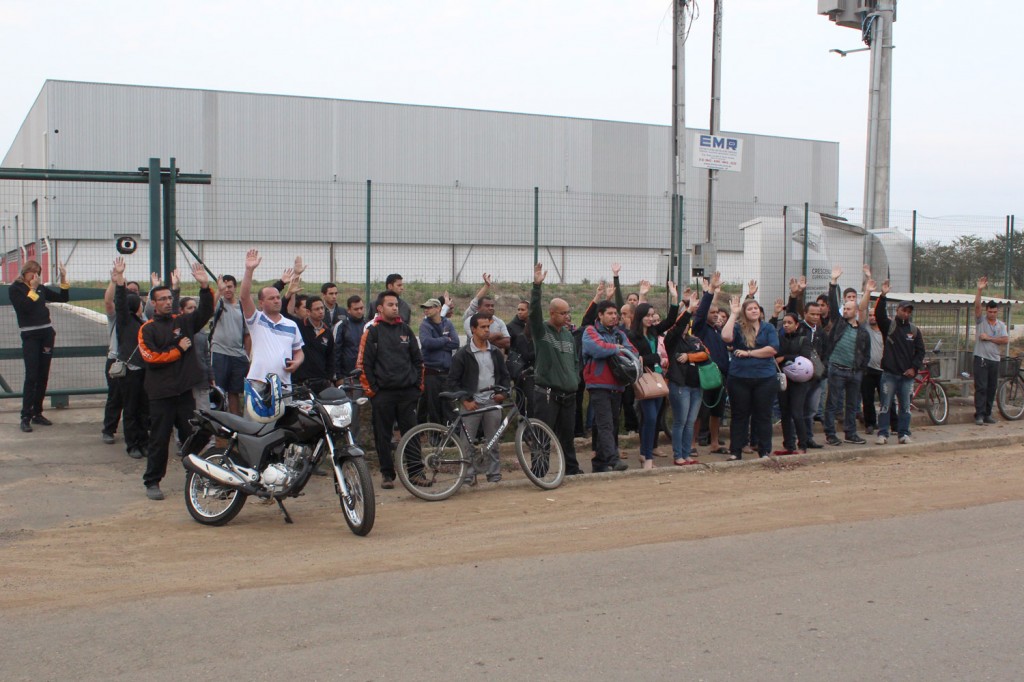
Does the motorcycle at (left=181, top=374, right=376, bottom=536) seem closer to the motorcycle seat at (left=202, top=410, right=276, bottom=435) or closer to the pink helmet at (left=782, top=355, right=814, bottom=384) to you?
the motorcycle seat at (left=202, top=410, right=276, bottom=435)

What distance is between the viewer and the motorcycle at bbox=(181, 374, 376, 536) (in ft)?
27.3

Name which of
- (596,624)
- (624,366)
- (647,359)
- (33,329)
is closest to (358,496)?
(596,624)

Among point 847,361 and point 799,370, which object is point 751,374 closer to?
point 799,370

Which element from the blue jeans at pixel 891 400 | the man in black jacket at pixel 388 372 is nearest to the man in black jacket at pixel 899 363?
the blue jeans at pixel 891 400

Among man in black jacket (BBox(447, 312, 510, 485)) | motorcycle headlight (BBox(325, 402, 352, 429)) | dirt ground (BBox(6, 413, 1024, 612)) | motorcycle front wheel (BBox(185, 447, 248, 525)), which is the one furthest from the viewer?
man in black jacket (BBox(447, 312, 510, 485))

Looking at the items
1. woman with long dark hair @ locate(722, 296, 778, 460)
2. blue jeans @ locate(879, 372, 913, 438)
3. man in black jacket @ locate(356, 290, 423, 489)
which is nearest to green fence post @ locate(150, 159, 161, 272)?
man in black jacket @ locate(356, 290, 423, 489)

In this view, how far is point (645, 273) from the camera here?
1916cm

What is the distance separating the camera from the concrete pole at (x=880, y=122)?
18.2 metres

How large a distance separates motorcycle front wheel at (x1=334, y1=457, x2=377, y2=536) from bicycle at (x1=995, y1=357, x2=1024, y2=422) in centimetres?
1130

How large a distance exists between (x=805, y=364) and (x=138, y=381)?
775cm

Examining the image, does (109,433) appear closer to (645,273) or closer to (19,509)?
(19,509)

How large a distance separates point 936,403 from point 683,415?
18.1 ft

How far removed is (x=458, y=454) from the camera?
9.80m

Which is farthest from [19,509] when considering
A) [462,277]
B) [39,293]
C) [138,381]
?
[462,277]
